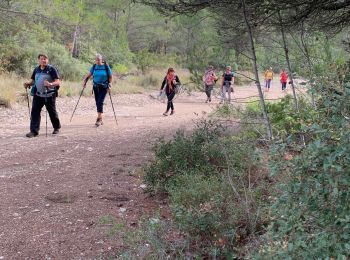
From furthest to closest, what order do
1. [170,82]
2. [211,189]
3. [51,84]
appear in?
[170,82]
[51,84]
[211,189]

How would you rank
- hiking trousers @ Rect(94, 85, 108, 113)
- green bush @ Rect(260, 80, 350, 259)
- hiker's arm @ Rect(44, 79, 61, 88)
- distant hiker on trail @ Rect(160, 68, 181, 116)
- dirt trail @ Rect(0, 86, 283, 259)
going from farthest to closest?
distant hiker on trail @ Rect(160, 68, 181, 116)
hiking trousers @ Rect(94, 85, 108, 113)
hiker's arm @ Rect(44, 79, 61, 88)
dirt trail @ Rect(0, 86, 283, 259)
green bush @ Rect(260, 80, 350, 259)

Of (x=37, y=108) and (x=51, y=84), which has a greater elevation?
(x=51, y=84)

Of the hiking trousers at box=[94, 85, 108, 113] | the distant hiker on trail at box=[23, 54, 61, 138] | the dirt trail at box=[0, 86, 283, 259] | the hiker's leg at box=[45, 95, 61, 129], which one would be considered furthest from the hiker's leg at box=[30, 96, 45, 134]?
the hiking trousers at box=[94, 85, 108, 113]

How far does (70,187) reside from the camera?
254 inches

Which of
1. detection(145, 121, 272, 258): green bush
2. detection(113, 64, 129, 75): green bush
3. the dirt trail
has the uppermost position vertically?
detection(113, 64, 129, 75): green bush

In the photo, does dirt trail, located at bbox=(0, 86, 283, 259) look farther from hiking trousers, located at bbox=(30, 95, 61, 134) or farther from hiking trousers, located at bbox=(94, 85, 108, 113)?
hiking trousers, located at bbox=(94, 85, 108, 113)

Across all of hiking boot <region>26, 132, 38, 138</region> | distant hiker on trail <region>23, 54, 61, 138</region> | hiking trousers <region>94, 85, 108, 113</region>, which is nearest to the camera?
distant hiker on trail <region>23, 54, 61, 138</region>

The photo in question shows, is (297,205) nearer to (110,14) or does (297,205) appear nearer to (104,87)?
(104,87)

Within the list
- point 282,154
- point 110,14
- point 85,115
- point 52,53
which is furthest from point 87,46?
point 282,154

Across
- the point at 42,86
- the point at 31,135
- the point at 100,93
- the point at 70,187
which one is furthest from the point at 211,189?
the point at 100,93

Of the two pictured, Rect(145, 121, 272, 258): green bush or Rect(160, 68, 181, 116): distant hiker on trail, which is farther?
Rect(160, 68, 181, 116): distant hiker on trail

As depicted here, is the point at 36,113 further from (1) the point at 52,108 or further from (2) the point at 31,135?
(2) the point at 31,135

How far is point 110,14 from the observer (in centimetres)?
3788

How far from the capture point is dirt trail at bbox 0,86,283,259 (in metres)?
4.66
